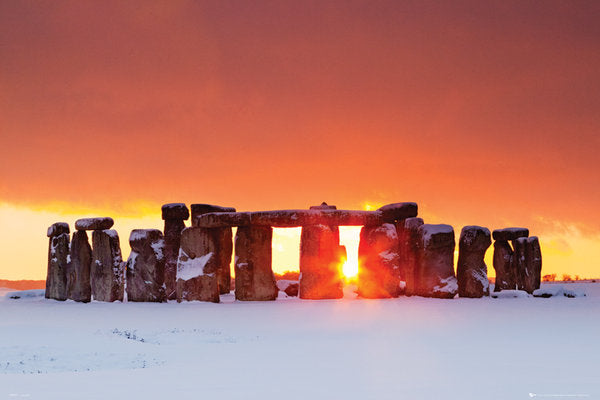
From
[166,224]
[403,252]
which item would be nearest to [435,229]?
[403,252]

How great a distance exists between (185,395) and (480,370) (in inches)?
113

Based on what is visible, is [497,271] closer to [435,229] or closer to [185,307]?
[435,229]

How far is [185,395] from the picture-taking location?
5.47 m

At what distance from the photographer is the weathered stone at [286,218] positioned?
17.5 m

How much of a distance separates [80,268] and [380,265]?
8014mm

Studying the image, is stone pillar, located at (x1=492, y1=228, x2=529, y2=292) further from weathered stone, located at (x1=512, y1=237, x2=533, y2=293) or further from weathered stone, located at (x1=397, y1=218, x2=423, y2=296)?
weathered stone, located at (x1=397, y1=218, x2=423, y2=296)

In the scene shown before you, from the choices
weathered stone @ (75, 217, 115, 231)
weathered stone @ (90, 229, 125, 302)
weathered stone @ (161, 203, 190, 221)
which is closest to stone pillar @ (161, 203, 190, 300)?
weathered stone @ (161, 203, 190, 221)

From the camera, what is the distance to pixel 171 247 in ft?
68.2

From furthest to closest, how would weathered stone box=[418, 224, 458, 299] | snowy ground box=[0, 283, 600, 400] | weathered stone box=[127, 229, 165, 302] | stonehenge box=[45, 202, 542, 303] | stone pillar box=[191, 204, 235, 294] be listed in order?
stone pillar box=[191, 204, 235, 294], weathered stone box=[418, 224, 458, 299], weathered stone box=[127, 229, 165, 302], stonehenge box=[45, 202, 542, 303], snowy ground box=[0, 283, 600, 400]

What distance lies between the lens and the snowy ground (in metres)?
5.75

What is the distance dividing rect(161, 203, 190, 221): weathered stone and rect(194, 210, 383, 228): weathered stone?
2572mm

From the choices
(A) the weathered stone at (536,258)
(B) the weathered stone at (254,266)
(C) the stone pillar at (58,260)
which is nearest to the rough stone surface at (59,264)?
(C) the stone pillar at (58,260)

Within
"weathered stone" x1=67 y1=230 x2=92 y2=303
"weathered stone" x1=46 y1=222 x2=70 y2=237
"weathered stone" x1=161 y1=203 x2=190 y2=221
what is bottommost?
"weathered stone" x1=67 y1=230 x2=92 y2=303

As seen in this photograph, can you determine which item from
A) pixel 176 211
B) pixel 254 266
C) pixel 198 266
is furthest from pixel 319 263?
pixel 176 211
